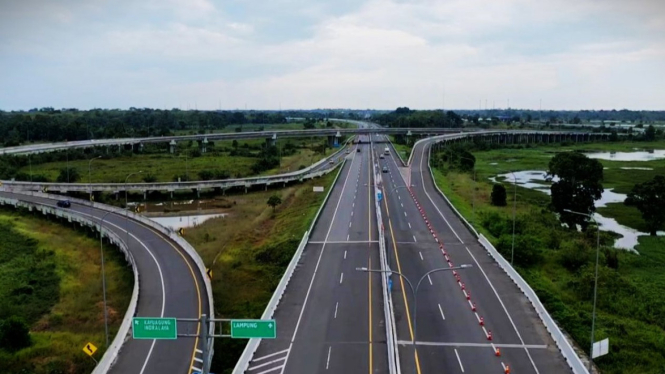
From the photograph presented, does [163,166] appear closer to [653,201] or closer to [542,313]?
[653,201]

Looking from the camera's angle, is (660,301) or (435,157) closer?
(660,301)

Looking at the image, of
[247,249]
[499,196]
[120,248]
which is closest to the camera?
[120,248]

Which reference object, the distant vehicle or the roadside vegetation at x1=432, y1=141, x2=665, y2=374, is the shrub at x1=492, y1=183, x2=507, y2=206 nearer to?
the roadside vegetation at x1=432, y1=141, x2=665, y2=374

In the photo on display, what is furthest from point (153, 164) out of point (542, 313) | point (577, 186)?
point (542, 313)

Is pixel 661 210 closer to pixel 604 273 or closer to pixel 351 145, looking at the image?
pixel 604 273

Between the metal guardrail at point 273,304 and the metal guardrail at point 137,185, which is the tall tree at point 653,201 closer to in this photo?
the metal guardrail at point 273,304

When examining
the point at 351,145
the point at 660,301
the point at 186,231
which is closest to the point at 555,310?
the point at 660,301

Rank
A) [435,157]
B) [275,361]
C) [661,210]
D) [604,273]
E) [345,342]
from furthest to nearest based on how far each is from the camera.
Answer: [435,157] → [661,210] → [604,273] → [345,342] → [275,361]
